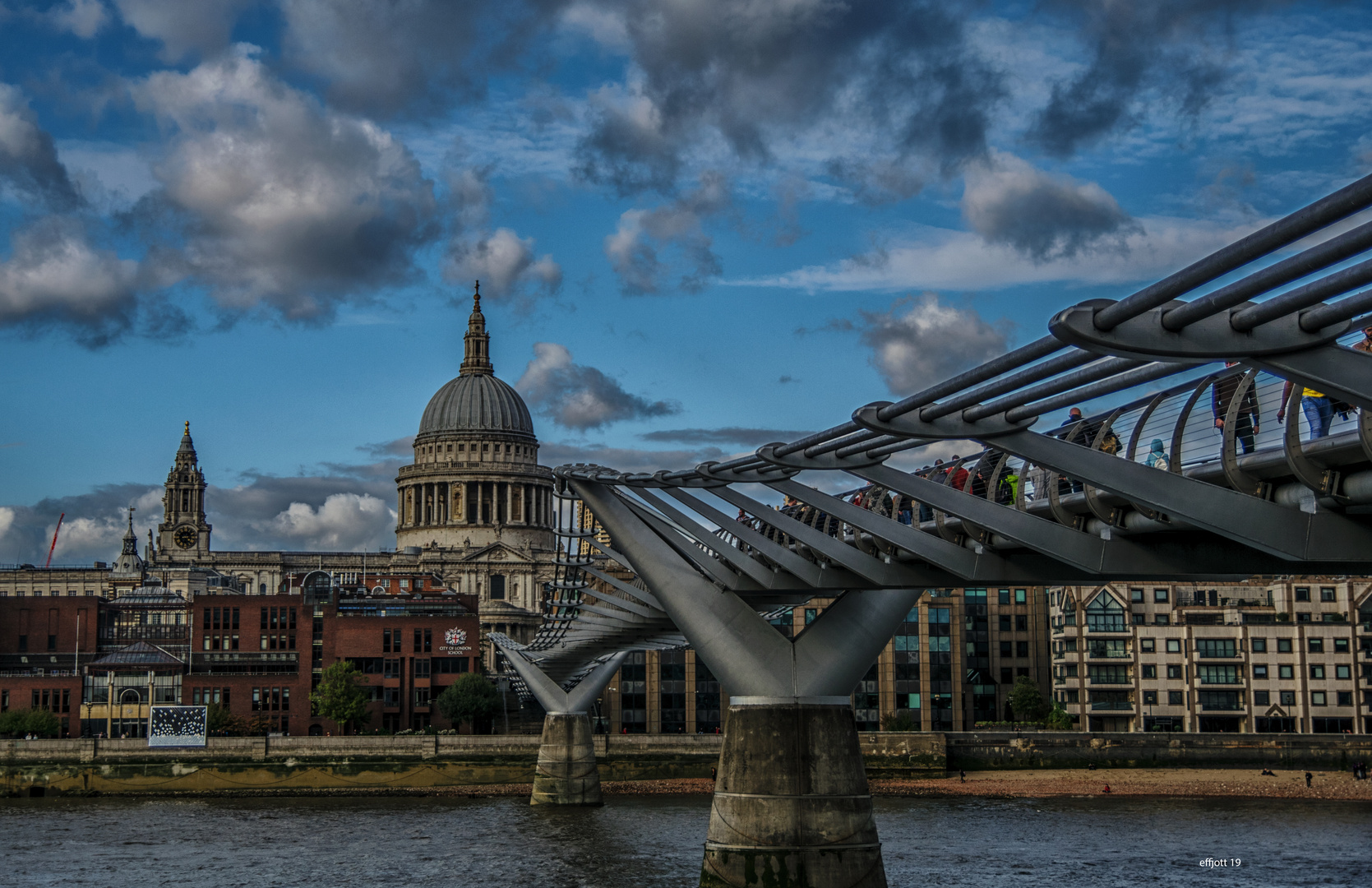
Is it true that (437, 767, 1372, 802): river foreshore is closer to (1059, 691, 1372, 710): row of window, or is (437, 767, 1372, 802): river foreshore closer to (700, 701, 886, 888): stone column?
(1059, 691, 1372, 710): row of window

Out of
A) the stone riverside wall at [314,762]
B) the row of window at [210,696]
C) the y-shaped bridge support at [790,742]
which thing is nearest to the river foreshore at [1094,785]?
the stone riverside wall at [314,762]

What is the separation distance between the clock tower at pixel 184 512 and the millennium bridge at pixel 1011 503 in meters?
145

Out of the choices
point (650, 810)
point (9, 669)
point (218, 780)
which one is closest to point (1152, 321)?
point (650, 810)

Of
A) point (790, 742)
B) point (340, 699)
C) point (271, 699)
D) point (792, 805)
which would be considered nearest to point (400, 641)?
point (340, 699)

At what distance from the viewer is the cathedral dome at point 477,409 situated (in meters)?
175

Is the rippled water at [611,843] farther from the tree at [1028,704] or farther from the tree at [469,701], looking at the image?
the tree at [1028,704]

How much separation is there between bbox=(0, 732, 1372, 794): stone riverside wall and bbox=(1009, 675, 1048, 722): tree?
33.3ft

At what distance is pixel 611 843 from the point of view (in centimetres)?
5028

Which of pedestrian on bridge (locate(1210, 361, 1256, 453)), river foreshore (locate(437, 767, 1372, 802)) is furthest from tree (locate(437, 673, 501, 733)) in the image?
pedestrian on bridge (locate(1210, 361, 1256, 453))

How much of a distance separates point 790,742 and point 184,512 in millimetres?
162356

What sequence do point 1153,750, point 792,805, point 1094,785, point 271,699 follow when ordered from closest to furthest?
point 792,805, point 1094,785, point 1153,750, point 271,699

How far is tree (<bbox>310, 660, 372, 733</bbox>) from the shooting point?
9156cm

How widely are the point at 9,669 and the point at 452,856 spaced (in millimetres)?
68072

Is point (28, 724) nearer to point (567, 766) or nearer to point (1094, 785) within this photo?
point (567, 766)
